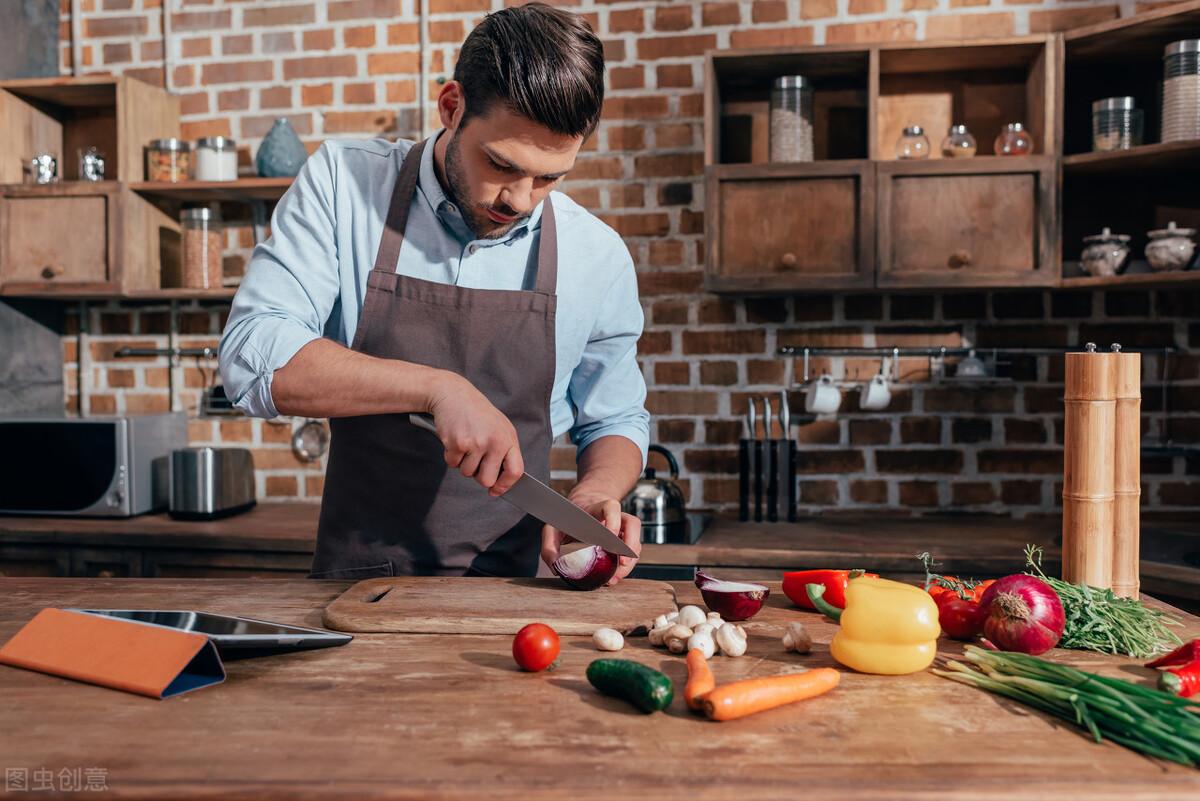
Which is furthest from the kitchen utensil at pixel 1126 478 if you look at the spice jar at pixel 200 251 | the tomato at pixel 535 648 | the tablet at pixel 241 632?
the spice jar at pixel 200 251

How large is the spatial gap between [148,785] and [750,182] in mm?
2400

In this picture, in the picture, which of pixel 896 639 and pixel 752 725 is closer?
pixel 752 725

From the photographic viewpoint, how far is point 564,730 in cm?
95

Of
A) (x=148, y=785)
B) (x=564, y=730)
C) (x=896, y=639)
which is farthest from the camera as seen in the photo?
(x=896, y=639)

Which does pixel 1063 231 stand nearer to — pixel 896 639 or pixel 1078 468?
pixel 1078 468

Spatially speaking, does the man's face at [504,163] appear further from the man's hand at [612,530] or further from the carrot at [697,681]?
the carrot at [697,681]

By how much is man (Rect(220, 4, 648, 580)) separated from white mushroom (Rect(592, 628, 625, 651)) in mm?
286

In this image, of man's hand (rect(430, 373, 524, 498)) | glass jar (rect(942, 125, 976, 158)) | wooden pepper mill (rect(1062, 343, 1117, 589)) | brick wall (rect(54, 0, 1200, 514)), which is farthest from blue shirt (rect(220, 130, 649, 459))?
glass jar (rect(942, 125, 976, 158))

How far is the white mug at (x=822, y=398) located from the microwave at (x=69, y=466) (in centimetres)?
215

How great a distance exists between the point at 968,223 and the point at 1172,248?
1.78ft

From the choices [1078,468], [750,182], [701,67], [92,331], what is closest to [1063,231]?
[750,182]

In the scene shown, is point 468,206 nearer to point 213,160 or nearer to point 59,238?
point 213,160

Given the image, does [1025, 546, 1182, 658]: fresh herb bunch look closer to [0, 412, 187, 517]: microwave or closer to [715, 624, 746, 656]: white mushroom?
[715, 624, 746, 656]: white mushroom

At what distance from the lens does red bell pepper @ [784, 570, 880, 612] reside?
138cm
